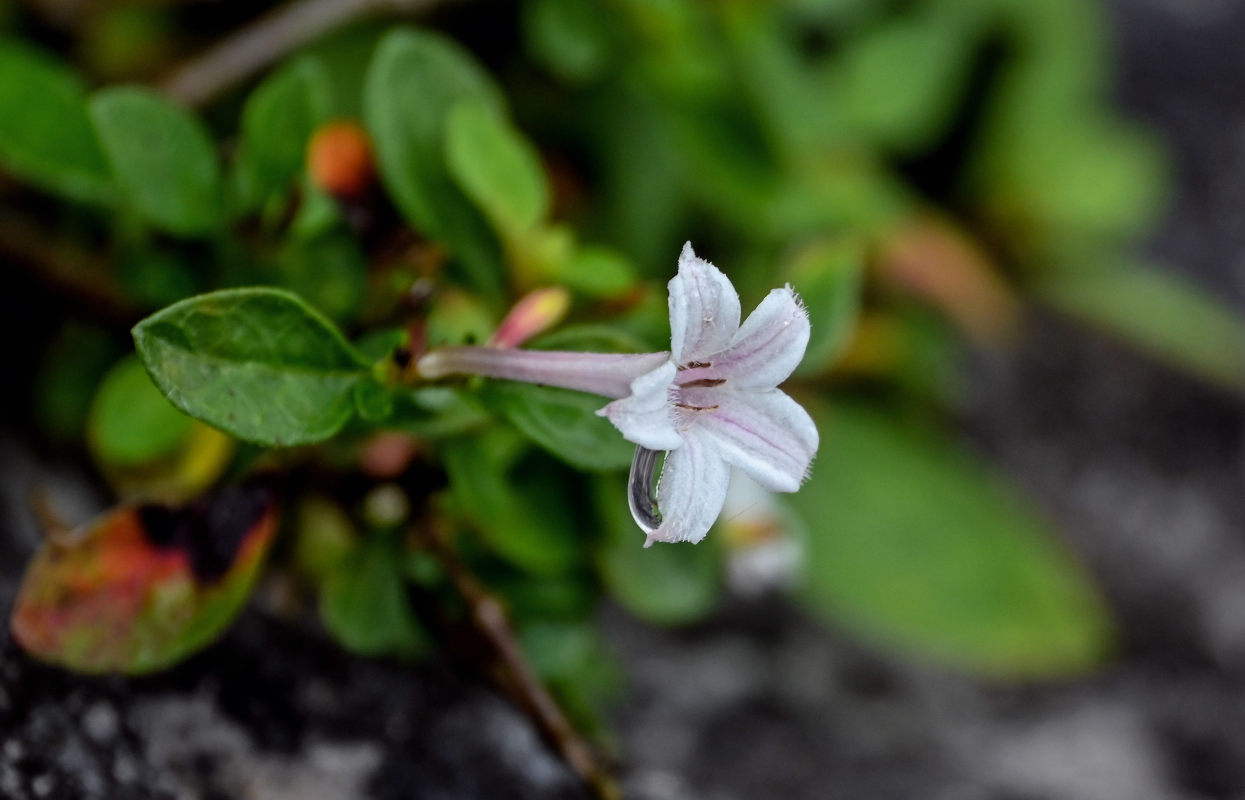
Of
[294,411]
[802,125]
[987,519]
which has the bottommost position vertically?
[294,411]

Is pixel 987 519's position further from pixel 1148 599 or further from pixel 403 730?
pixel 403 730

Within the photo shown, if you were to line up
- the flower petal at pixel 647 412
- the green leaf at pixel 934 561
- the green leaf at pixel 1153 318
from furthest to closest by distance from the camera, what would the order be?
the green leaf at pixel 1153 318 < the green leaf at pixel 934 561 < the flower petal at pixel 647 412

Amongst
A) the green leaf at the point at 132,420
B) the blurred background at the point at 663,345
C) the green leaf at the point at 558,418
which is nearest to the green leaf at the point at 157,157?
the blurred background at the point at 663,345

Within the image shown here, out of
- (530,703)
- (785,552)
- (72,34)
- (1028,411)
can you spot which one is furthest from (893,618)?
(72,34)

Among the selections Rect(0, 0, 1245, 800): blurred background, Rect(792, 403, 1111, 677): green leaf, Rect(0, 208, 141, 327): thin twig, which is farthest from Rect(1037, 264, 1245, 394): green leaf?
Rect(0, 208, 141, 327): thin twig

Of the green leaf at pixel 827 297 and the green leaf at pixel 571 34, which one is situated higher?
the green leaf at pixel 571 34

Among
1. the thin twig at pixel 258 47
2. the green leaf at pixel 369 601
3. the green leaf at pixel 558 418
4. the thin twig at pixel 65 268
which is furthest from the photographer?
the thin twig at pixel 258 47

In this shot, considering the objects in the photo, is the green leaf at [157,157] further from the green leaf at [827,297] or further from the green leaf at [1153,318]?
the green leaf at [1153,318]
